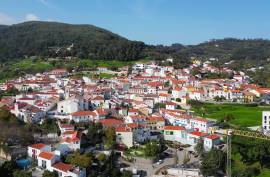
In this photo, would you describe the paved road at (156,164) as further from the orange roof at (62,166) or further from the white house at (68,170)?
the orange roof at (62,166)

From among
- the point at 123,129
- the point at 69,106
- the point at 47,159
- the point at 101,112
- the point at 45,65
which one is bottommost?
the point at 47,159

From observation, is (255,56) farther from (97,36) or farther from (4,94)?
(4,94)

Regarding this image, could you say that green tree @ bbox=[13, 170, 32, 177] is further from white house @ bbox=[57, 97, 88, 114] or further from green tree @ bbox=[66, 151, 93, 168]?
white house @ bbox=[57, 97, 88, 114]

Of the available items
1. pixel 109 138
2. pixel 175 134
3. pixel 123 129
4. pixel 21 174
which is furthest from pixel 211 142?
pixel 21 174

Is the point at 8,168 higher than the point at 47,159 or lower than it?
lower

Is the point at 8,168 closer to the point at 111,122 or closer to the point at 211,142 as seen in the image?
the point at 111,122

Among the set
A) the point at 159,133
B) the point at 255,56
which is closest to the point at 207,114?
the point at 159,133
